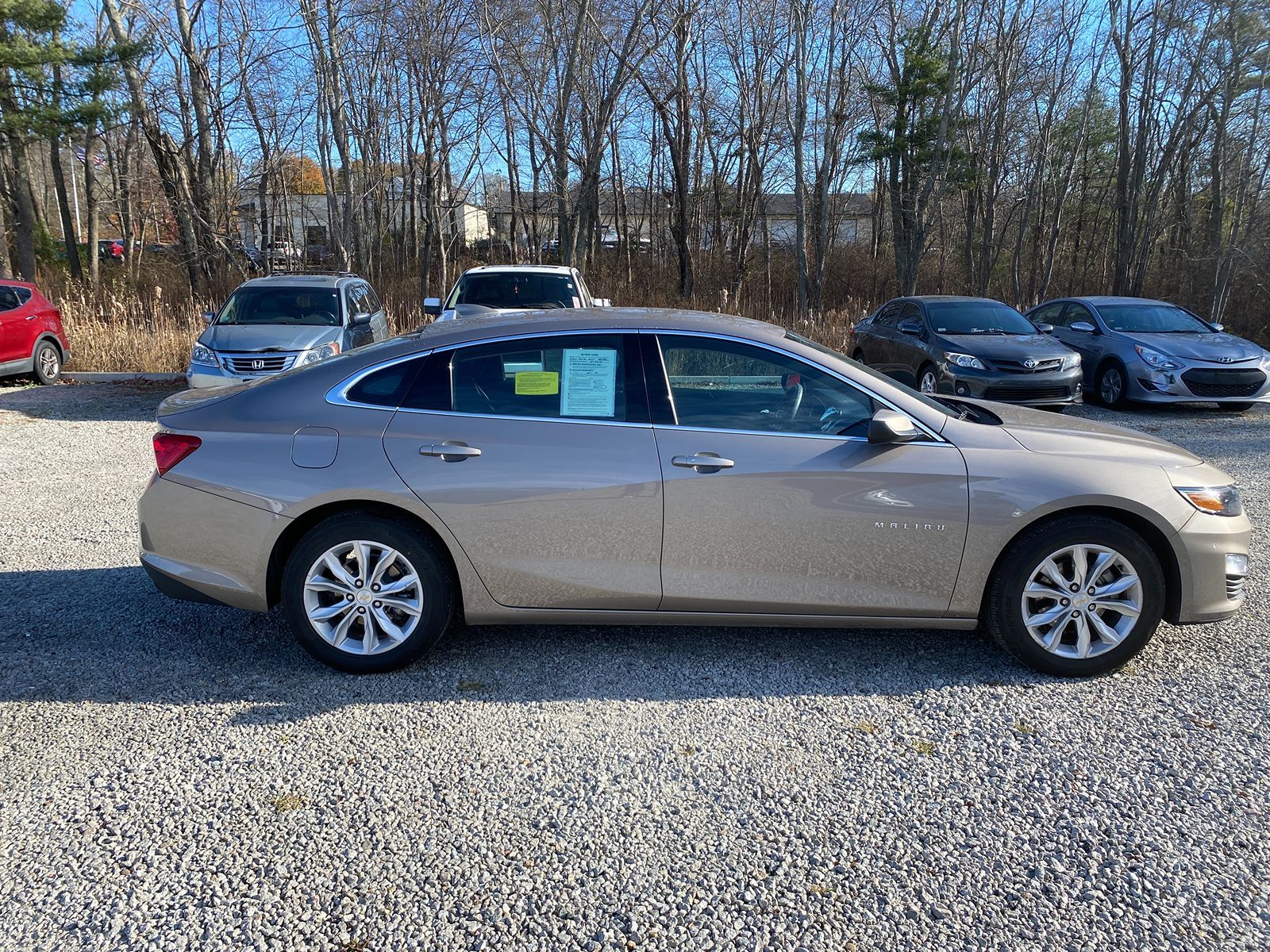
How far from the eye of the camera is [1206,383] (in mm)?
11914

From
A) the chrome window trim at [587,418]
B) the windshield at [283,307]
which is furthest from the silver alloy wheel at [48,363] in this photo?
the chrome window trim at [587,418]

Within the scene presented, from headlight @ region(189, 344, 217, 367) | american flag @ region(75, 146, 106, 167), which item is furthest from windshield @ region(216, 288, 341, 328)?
american flag @ region(75, 146, 106, 167)

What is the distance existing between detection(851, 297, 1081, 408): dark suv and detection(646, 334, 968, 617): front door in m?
8.37

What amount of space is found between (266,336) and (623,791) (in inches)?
372

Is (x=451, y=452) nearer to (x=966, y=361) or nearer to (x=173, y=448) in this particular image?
(x=173, y=448)

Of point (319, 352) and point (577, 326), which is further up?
point (577, 326)

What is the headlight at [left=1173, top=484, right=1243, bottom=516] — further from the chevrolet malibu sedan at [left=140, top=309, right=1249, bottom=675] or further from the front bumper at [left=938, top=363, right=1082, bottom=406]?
the front bumper at [left=938, top=363, right=1082, bottom=406]

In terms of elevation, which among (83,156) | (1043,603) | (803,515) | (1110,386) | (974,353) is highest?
(83,156)

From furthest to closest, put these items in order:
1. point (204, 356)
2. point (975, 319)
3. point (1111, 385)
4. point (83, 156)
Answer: point (83, 156) < point (975, 319) < point (1111, 385) < point (204, 356)

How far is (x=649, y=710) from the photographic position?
12.2 ft

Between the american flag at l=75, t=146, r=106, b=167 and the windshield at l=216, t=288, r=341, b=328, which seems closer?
the windshield at l=216, t=288, r=341, b=328

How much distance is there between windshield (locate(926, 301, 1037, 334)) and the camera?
12625 millimetres

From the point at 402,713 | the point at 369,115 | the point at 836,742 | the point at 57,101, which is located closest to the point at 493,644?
the point at 402,713

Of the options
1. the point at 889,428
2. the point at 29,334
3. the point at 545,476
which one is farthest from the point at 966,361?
the point at 29,334
